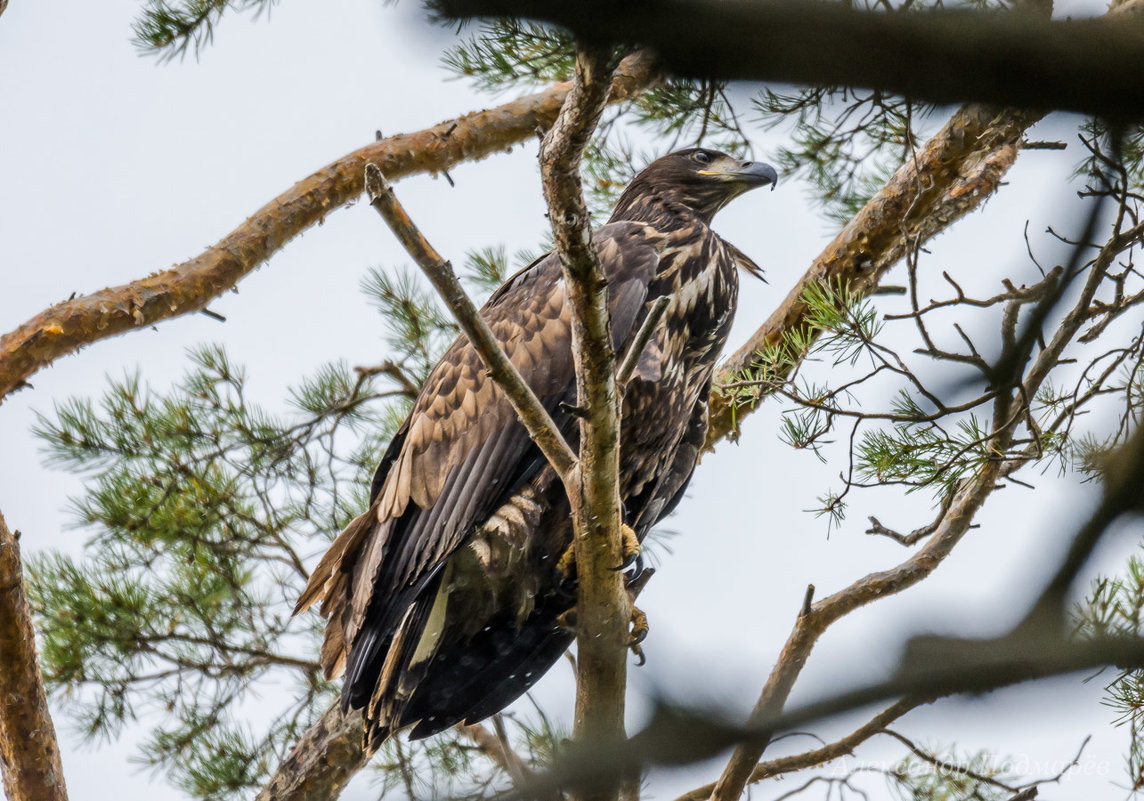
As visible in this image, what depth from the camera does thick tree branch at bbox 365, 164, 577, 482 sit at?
1769 millimetres

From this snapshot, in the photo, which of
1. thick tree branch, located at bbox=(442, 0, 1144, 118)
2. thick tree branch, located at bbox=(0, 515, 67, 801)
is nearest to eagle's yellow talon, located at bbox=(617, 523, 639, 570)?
thick tree branch, located at bbox=(0, 515, 67, 801)

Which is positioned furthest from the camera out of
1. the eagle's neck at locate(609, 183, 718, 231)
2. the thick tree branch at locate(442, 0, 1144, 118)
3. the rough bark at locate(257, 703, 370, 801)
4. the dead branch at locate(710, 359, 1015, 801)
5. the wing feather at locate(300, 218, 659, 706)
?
the eagle's neck at locate(609, 183, 718, 231)

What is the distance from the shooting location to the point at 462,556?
3119 millimetres

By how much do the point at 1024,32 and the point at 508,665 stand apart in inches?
115

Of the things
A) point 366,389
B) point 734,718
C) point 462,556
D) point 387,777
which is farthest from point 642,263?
point 734,718

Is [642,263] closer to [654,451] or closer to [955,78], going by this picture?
[654,451]

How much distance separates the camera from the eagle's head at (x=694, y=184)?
12.4 ft

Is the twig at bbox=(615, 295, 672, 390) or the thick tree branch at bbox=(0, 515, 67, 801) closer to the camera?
the twig at bbox=(615, 295, 672, 390)

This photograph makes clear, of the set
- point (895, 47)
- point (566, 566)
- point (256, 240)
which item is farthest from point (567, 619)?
point (895, 47)

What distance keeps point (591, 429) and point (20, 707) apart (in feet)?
6.41

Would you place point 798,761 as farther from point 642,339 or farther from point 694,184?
point 694,184

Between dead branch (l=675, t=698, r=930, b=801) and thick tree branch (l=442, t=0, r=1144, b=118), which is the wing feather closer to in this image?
dead branch (l=675, t=698, r=930, b=801)

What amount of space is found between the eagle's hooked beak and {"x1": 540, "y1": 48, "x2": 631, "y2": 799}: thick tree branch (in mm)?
1866

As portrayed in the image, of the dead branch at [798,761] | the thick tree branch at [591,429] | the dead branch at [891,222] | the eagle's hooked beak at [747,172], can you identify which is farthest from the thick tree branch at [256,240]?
the dead branch at [798,761]
